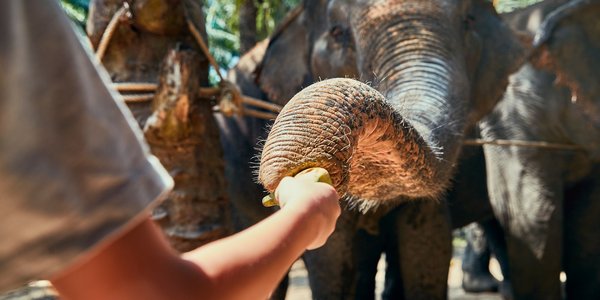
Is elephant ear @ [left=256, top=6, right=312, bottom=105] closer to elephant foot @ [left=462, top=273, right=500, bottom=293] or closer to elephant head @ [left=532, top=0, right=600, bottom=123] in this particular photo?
elephant head @ [left=532, top=0, right=600, bottom=123]

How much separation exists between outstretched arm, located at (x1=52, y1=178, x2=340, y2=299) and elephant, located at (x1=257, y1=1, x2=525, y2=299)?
24.1 inches

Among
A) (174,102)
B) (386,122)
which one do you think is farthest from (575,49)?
(386,122)

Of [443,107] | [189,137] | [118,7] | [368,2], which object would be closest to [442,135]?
[443,107]

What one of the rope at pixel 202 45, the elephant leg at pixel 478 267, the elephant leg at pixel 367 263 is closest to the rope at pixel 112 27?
the rope at pixel 202 45

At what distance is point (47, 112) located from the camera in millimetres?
837

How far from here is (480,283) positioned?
720 cm

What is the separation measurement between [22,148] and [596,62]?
14.3 ft

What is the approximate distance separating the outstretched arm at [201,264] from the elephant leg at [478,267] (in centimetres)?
609

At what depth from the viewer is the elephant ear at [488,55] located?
13.8 feet

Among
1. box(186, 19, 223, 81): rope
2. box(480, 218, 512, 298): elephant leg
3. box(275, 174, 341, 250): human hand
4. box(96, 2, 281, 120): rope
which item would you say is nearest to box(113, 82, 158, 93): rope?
box(96, 2, 281, 120): rope

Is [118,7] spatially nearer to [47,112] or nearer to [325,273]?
[325,273]

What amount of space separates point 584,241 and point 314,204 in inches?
176

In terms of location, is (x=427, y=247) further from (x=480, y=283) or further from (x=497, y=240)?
(x=480, y=283)

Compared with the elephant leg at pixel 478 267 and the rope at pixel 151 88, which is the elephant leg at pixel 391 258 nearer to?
the rope at pixel 151 88
